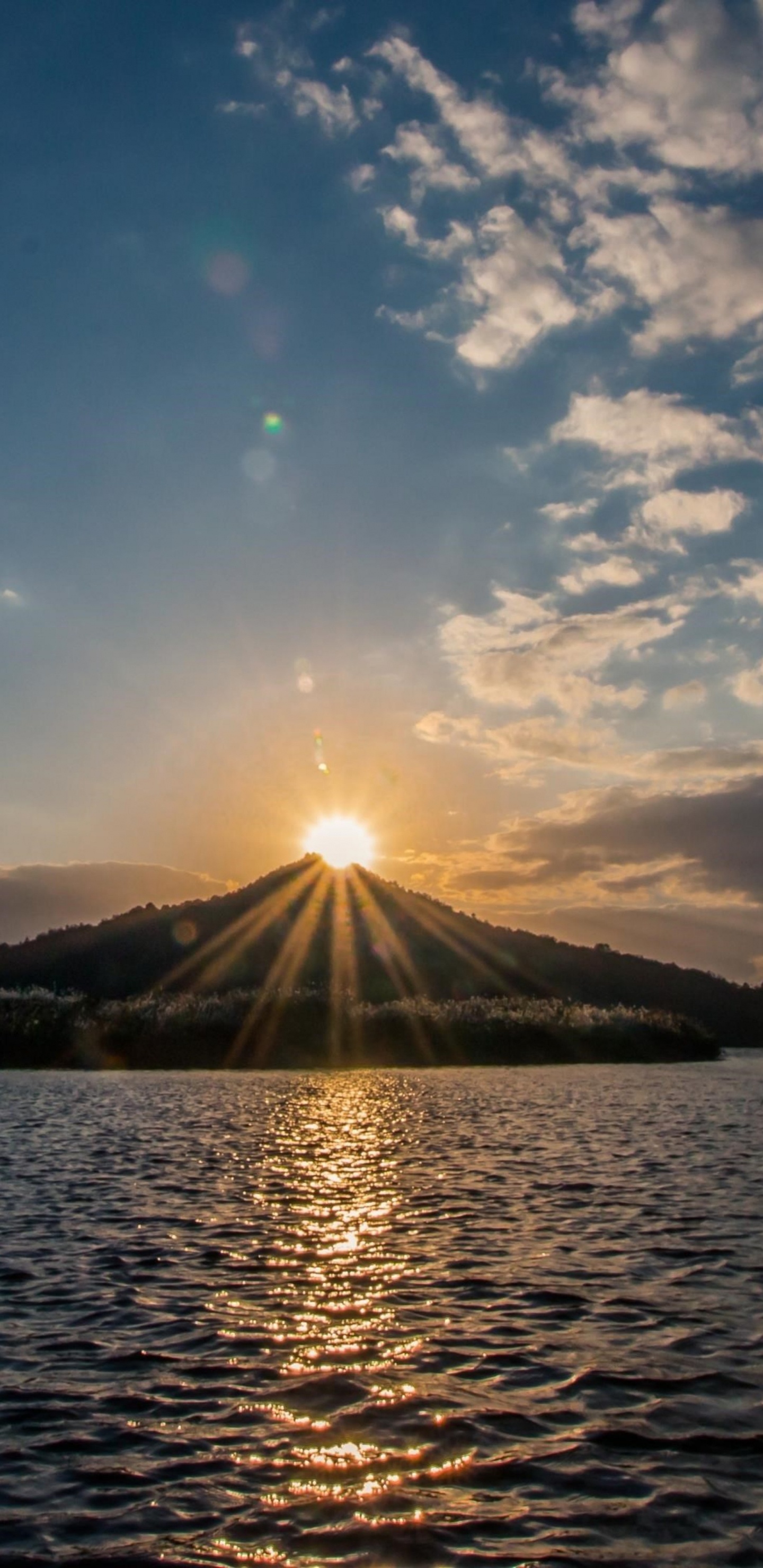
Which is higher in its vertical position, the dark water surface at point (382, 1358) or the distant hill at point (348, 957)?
the distant hill at point (348, 957)

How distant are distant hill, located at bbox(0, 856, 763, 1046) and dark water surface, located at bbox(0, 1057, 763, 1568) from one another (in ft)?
334

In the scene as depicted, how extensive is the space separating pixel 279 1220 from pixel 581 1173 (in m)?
7.83

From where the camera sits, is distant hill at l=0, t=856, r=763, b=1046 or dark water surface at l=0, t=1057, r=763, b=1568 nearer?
dark water surface at l=0, t=1057, r=763, b=1568

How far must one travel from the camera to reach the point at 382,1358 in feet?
39.8

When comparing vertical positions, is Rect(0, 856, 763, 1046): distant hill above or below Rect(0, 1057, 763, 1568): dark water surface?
above

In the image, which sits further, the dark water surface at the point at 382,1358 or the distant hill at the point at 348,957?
the distant hill at the point at 348,957

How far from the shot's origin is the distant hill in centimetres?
13412

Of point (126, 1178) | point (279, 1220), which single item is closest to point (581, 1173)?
point (279, 1220)

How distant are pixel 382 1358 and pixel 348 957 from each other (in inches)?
5101

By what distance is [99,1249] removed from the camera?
17156 mm

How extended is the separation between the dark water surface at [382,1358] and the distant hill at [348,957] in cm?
10169

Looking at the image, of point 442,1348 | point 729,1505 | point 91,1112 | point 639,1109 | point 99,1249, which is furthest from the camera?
point 639,1109

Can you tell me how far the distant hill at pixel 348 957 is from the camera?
13412 centimetres

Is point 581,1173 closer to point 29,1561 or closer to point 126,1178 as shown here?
point 126,1178
